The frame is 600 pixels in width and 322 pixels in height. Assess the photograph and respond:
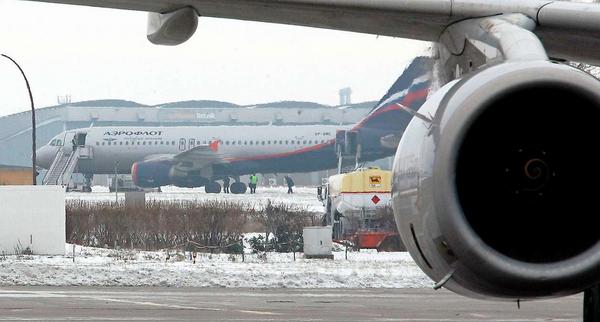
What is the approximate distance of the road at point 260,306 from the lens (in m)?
15.7

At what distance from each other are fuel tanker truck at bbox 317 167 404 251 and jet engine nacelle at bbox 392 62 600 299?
2879cm

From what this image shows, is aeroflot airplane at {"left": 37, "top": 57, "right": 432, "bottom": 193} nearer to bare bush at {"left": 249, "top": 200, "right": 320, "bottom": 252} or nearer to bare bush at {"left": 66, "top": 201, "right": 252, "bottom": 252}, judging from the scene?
bare bush at {"left": 249, "top": 200, "right": 320, "bottom": 252}

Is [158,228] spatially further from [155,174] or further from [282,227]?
[155,174]

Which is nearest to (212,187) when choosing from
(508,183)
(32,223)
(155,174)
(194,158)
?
(194,158)

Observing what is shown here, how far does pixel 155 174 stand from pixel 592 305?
6804 centimetres

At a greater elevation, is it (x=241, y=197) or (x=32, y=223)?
(x=241, y=197)

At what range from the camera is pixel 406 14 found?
7.02m

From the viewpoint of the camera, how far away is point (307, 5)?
23.0 feet

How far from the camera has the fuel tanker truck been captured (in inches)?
1374

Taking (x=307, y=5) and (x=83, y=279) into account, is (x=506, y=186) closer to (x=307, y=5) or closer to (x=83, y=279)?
(x=307, y=5)

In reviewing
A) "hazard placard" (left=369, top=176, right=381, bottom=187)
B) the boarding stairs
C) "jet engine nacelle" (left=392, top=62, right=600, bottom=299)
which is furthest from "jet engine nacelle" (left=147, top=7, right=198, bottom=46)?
the boarding stairs

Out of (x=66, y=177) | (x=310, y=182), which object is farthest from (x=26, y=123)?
(x=66, y=177)

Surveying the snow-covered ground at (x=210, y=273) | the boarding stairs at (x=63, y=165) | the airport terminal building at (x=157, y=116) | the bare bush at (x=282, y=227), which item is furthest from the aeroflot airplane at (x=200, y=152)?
the snow-covered ground at (x=210, y=273)

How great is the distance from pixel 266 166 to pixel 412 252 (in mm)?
73313
